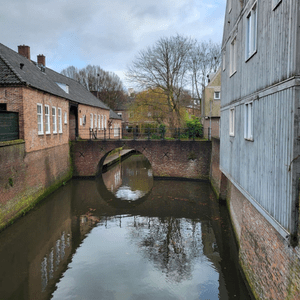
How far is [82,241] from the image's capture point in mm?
9484

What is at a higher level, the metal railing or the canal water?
the metal railing

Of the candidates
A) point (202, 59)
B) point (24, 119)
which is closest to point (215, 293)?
point (24, 119)

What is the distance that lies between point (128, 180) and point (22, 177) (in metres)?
9.57

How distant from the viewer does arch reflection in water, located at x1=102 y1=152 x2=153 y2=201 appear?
1647 centimetres

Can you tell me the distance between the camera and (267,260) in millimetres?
5395

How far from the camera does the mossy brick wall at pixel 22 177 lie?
9.99 m

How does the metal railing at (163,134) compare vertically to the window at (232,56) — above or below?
below

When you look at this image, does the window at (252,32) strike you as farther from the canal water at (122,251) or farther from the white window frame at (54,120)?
the white window frame at (54,120)

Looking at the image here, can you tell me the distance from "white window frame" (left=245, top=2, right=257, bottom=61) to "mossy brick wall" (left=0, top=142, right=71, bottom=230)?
8.70 metres

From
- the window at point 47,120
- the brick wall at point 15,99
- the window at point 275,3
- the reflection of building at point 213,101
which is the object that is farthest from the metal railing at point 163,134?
the window at point 275,3

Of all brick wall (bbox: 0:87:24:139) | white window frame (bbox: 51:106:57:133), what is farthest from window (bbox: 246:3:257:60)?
white window frame (bbox: 51:106:57:133)

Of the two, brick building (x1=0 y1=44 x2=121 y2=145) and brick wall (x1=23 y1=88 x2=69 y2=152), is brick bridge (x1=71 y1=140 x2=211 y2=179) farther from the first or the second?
brick wall (x1=23 y1=88 x2=69 y2=152)

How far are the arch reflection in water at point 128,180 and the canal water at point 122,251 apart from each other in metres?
1.32

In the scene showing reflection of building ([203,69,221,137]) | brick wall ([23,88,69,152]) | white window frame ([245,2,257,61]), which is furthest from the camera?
reflection of building ([203,69,221,137])
